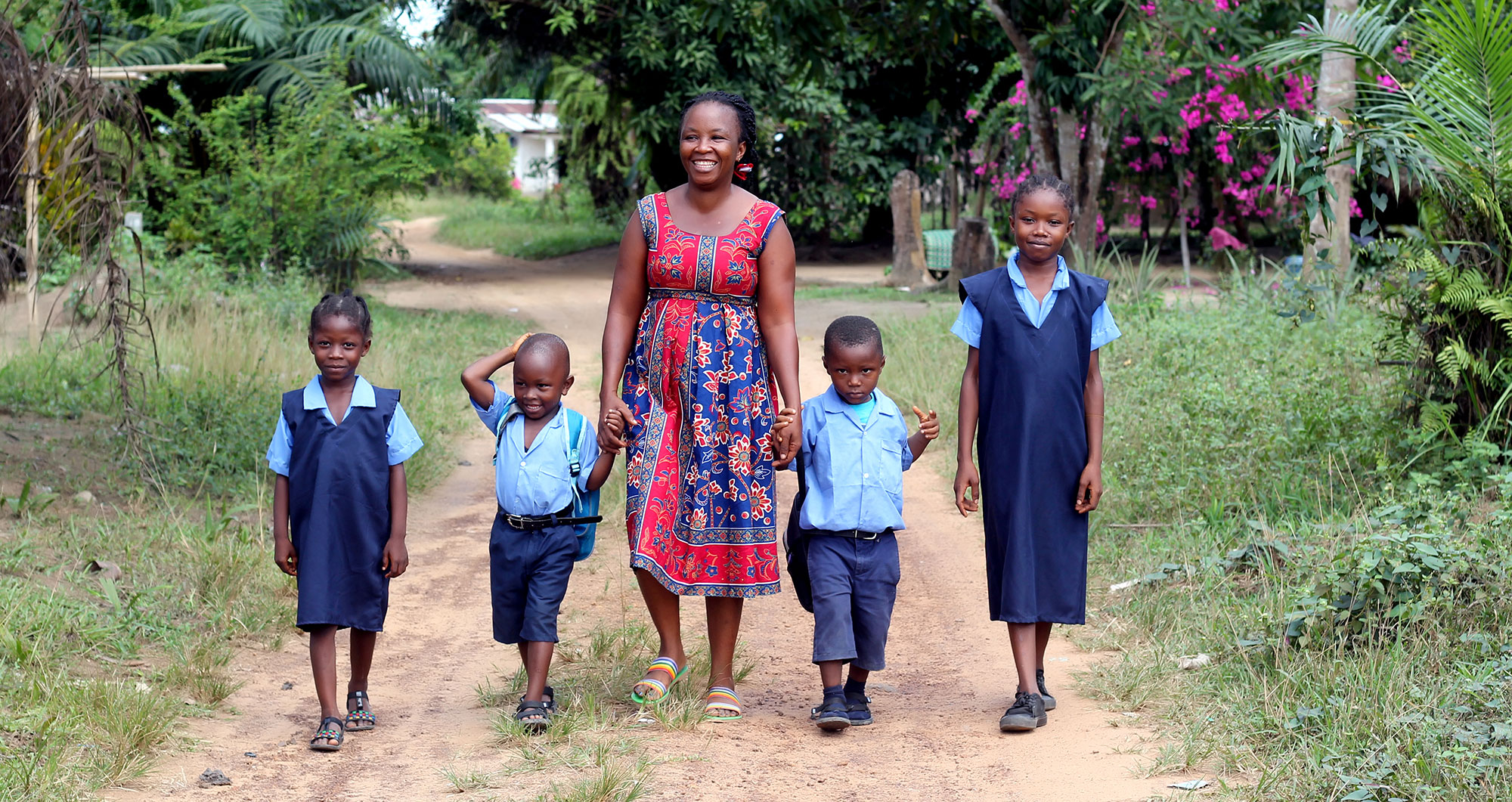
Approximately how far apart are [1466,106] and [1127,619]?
2.38 meters

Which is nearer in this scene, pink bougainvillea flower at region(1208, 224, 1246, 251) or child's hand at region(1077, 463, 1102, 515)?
child's hand at region(1077, 463, 1102, 515)

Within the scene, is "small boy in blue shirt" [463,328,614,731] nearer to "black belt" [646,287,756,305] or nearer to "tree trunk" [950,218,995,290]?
"black belt" [646,287,756,305]

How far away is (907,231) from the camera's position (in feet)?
54.2

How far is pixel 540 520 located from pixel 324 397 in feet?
2.20

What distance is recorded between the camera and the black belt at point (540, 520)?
3.70 meters

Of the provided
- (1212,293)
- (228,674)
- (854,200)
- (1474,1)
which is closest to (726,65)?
(854,200)

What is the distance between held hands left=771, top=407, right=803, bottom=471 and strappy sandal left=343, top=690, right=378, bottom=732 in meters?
1.35

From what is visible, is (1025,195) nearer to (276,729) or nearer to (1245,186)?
(276,729)

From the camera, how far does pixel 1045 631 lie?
3922mm

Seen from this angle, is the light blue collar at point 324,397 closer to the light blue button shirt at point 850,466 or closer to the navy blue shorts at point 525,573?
the navy blue shorts at point 525,573

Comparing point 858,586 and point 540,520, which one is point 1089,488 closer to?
point 858,586

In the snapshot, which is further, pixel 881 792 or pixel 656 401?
pixel 656 401

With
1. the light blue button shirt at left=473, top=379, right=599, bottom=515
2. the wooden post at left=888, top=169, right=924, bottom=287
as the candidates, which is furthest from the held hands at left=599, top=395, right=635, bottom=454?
the wooden post at left=888, top=169, right=924, bottom=287

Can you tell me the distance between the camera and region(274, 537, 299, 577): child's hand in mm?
3611
